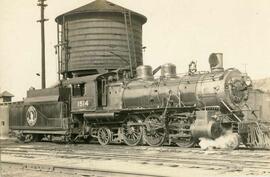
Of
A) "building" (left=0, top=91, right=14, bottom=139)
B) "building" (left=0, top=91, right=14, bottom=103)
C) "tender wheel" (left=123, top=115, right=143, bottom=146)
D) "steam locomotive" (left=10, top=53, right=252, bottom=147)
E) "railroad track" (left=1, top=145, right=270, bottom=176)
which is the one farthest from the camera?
"building" (left=0, top=91, right=14, bottom=103)

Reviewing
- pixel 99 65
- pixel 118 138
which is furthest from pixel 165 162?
pixel 99 65

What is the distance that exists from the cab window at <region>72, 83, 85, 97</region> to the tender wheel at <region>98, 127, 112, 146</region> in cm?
204

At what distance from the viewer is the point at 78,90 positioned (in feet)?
59.6

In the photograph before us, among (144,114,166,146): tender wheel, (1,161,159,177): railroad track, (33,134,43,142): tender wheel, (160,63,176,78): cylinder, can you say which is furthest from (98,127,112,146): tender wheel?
(1,161,159,177): railroad track

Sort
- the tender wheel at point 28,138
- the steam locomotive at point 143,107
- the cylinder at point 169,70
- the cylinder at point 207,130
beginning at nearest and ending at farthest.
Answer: the cylinder at point 207,130 → the steam locomotive at point 143,107 → the cylinder at point 169,70 → the tender wheel at point 28,138

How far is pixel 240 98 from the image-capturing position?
14.0m

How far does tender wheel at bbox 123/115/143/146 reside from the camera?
607 inches

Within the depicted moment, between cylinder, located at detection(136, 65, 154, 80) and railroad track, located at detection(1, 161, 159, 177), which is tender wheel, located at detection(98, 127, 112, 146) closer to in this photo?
cylinder, located at detection(136, 65, 154, 80)

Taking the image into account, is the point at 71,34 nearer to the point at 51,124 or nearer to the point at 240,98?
the point at 51,124

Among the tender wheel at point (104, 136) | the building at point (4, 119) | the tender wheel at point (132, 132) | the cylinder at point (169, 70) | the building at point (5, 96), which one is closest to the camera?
the tender wheel at point (132, 132)

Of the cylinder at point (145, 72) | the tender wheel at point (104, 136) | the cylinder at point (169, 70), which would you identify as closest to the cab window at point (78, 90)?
the tender wheel at point (104, 136)

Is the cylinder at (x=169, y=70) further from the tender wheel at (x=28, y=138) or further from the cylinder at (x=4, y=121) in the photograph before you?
the cylinder at (x=4, y=121)

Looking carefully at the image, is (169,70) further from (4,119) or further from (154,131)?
(4,119)

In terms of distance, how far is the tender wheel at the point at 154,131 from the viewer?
14.7m
